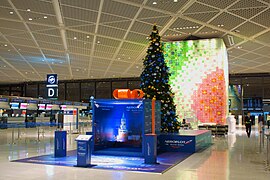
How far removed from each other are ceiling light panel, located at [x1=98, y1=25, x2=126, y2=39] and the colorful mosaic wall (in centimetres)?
369

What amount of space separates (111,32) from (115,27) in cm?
83

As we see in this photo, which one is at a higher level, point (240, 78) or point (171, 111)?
point (240, 78)

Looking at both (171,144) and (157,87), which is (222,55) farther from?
(171,144)

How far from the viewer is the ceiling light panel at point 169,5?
37.0 feet

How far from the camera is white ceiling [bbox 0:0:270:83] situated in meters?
11.6

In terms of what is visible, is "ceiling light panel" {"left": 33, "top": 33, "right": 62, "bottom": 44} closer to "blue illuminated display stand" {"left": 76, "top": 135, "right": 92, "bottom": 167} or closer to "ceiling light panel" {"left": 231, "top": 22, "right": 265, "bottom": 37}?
"ceiling light panel" {"left": 231, "top": 22, "right": 265, "bottom": 37}

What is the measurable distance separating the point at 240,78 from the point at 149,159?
26.6 meters

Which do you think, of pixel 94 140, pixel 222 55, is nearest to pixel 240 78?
pixel 222 55

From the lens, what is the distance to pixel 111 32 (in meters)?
15.1

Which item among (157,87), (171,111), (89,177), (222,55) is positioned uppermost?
(222,55)

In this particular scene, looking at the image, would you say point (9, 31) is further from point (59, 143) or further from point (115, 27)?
point (59, 143)

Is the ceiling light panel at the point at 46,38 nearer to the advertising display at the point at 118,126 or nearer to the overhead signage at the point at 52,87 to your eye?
the overhead signage at the point at 52,87

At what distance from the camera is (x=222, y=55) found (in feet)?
56.4

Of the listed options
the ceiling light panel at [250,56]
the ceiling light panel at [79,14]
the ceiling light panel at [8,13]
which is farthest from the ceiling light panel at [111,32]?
the ceiling light panel at [250,56]
